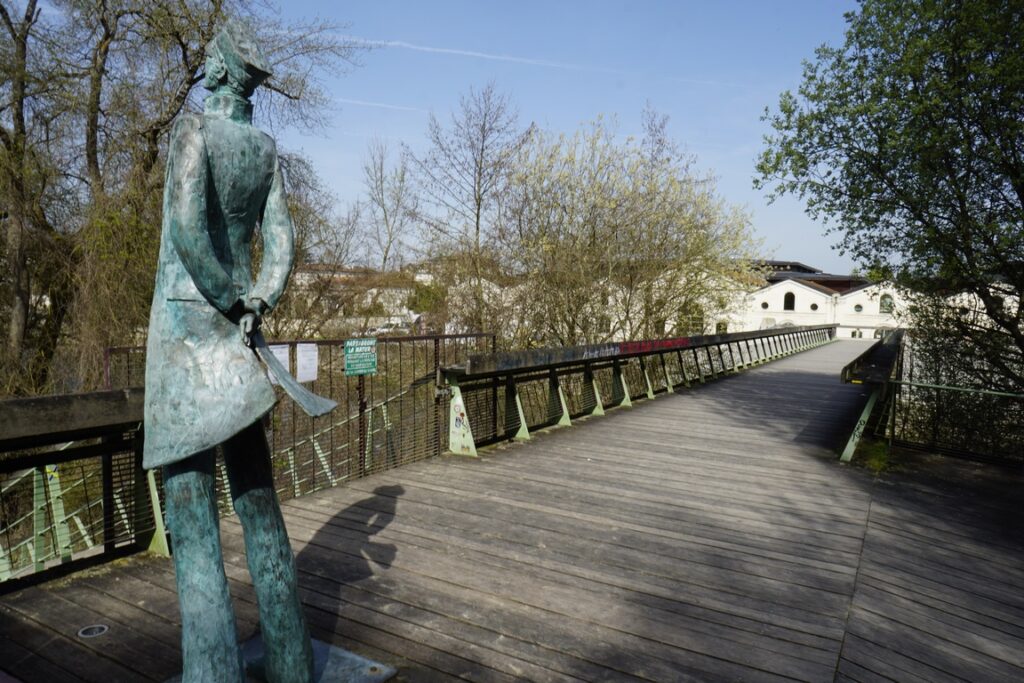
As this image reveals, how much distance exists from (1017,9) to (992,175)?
1.74m

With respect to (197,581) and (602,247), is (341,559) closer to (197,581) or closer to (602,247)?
(197,581)

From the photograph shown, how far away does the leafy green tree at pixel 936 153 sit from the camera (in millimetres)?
7250

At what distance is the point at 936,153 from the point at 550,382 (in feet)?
17.0

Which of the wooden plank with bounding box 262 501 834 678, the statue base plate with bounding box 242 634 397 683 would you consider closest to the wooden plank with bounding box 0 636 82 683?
the statue base plate with bounding box 242 634 397 683

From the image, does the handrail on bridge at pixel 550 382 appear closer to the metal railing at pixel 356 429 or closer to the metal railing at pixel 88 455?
the metal railing at pixel 356 429

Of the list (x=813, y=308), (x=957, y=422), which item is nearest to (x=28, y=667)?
(x=957, y=422)

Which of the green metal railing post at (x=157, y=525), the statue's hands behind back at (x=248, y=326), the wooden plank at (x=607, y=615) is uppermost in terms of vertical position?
→ the statue's hands behind back at (x=248, y=326)

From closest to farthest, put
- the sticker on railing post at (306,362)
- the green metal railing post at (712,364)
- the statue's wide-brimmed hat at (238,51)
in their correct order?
1. the statue's wide-brimmed hat at (238,51)
2. the sticker on railing post at (306,362)
3. the green metal railing post at (712,364)

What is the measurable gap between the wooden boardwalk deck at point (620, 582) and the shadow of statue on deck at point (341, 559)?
0.6 inches

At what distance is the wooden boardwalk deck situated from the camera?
303cm

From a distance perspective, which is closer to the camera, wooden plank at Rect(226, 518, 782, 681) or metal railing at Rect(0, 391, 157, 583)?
wooden plank at Rect(226, 518, 782, 681)

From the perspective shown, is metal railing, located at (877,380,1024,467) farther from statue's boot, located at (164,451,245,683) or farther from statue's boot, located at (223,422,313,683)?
statue's boot, located at (164,451,245,683)

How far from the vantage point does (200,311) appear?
2312mm

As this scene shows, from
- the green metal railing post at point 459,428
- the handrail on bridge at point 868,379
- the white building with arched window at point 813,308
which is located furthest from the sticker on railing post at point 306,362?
the white building with arched window at point 813,308
